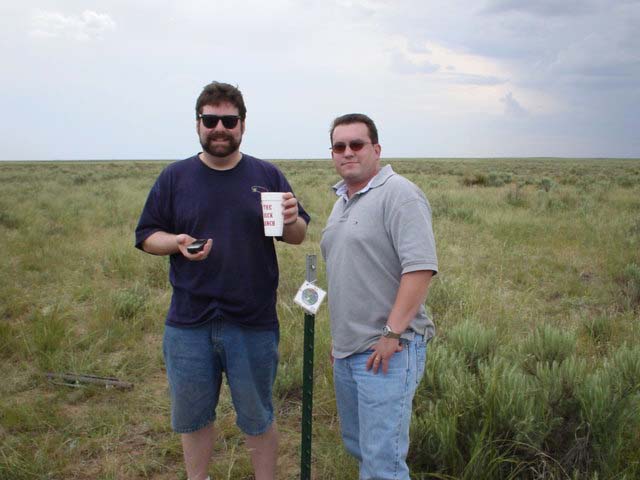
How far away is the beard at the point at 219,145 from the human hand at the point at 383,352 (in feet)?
3.82

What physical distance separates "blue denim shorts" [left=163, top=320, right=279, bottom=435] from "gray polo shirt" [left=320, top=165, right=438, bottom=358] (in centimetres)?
50

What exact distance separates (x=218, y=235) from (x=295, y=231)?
1.30 feet

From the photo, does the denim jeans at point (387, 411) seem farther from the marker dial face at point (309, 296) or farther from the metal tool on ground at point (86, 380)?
the metal tool on ground at point (86, 380)

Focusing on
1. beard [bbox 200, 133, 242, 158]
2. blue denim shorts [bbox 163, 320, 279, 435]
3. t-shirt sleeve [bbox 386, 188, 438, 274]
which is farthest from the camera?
blue denim shorts [bbox 163, 320, 279, 435]

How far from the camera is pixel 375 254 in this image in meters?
2.21

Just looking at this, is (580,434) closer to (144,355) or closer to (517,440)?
(517,440)

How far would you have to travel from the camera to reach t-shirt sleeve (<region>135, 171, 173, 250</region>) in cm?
257

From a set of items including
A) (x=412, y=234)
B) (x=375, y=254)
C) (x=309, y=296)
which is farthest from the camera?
(x=309, y=296)

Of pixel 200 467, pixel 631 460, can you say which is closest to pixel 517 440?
pixel 631 460

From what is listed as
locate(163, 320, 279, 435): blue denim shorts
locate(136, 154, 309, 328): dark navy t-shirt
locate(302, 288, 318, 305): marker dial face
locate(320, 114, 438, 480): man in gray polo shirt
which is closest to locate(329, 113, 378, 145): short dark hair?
locate(320, 114, 438, 480): man in gray polo shirt

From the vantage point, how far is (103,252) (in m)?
8.84

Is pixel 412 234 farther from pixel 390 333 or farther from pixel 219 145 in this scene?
pixel 219 145

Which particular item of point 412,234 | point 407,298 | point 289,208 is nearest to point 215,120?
point 289,208

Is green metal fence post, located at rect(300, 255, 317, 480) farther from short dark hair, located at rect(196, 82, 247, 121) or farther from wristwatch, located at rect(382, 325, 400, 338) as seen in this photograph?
short dark hair, located at rect(196, 82, 247, 121)
